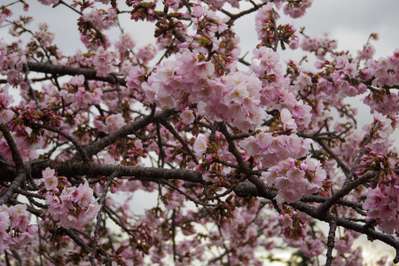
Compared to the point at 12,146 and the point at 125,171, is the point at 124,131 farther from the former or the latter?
the point at 12,146

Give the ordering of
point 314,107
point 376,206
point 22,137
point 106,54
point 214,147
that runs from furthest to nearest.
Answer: point 106,54 → point 314,107 → point 22,137 → point 214,147 → point 376,206

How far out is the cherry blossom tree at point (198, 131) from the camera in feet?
8.96

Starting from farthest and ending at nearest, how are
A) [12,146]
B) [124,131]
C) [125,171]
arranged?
[124,131], [125,171], [12,146]

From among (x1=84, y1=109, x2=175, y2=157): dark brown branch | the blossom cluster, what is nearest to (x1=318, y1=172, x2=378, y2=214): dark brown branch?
the blossom cluster

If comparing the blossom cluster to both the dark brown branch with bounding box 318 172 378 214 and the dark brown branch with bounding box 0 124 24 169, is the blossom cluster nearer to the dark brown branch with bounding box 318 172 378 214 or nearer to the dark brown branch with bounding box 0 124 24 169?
the dark brown branch with bounding box 0 124 24 169

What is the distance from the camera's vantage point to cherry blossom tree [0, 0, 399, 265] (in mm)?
2730

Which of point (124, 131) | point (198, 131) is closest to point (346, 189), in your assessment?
point (198, 131)

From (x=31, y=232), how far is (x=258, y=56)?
1.64 m

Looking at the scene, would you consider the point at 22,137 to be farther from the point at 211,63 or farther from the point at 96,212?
the point at 211,63

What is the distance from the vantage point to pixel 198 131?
143 inches

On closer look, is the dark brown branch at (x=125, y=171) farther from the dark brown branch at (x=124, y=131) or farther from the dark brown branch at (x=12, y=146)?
the dark brown branch at (x=12, y=146)

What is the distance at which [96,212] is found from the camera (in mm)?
3215

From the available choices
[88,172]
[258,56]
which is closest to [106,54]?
[88,172]

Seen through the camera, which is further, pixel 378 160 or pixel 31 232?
pixel 31 232
